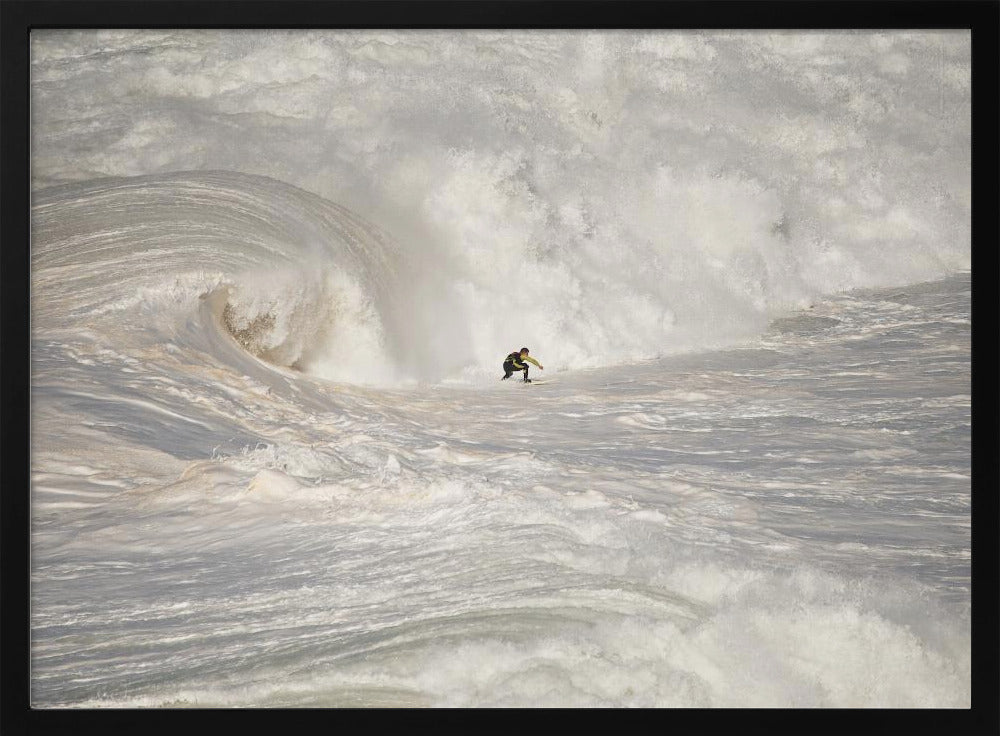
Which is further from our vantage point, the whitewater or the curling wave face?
the curling wave face

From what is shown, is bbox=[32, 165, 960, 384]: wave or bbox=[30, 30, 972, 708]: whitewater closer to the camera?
bbox=[30, 30, 972, 708]: whitewater

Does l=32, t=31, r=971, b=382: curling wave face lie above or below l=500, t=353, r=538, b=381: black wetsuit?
above

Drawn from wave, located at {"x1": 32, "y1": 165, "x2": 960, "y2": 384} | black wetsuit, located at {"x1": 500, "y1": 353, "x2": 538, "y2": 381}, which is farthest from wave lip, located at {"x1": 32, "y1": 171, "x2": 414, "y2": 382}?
black wetsuit, located at {"x1": 500, "y1": 353, "x2": 538, "y2": 381}

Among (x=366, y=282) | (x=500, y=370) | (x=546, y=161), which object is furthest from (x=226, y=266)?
(x=546, y=161)

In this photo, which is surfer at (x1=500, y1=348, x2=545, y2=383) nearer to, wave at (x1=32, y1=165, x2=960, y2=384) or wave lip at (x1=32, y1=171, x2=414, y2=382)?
wave at (x1=32, y1=165, x2=960, y2=384)

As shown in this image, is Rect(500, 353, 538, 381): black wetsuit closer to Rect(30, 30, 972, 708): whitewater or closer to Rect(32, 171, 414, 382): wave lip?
Rect(30, 30, 972, 708): whitewater

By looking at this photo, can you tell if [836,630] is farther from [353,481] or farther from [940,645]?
[353,481]

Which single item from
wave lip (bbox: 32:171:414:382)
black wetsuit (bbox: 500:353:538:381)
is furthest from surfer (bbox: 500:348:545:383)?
wave lip (bbox: 32:171:414:382)
